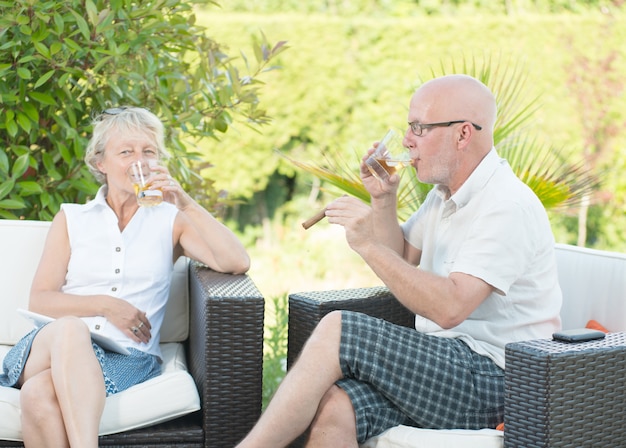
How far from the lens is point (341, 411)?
2.32 m

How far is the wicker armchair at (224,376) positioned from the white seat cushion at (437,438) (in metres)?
0.48

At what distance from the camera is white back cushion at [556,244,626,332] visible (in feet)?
9.00

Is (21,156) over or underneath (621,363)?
over

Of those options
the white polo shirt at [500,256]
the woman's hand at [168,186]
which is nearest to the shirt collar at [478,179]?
the white polo shirt at [500,256]

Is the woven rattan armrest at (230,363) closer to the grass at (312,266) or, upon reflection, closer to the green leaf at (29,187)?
the green leaf at (29,187)

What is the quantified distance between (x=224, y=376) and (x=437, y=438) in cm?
72

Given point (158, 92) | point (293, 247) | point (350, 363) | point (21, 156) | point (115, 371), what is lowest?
point (293, 247)

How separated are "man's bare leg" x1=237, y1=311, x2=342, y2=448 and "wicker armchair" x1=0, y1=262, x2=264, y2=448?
324 millimetres

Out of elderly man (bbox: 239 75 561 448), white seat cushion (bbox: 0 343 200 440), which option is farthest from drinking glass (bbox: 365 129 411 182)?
white seat cushion (bbox: 0 343 200 440)

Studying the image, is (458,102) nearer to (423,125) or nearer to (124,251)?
(423,125)

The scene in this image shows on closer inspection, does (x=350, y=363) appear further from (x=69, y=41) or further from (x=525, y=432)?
(x=69, y=41)

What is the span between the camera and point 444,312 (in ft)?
7.83

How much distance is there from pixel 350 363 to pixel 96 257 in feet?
3.58

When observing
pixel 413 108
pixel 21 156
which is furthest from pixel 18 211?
pixel 413 108
